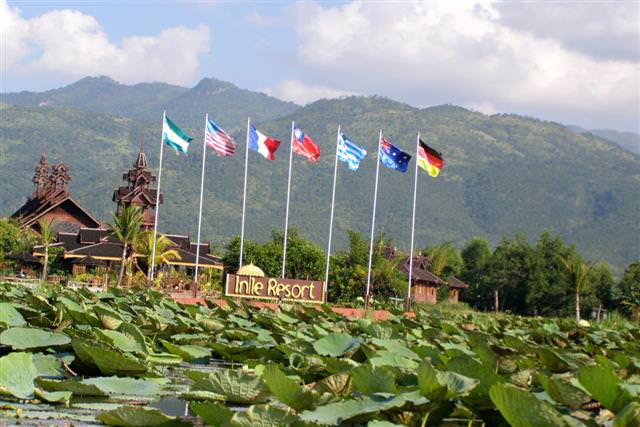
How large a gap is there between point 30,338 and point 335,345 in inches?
59.4

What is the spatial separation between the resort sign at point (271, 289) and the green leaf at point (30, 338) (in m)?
23.2

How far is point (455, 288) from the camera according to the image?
77438mm

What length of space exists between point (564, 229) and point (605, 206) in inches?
553

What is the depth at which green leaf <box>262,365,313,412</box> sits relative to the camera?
2.68 m

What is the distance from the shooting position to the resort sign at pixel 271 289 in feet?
91.7

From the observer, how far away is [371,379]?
2898 mm

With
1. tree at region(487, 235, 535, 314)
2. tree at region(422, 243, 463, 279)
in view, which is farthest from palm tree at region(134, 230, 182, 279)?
tree at region(422, 243, 463, 279)

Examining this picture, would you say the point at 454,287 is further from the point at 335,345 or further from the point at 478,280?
Result: the point at 335,345

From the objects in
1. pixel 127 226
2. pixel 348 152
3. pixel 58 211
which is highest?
pixel 348 152

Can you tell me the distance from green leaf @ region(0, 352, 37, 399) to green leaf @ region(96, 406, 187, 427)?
0.71m

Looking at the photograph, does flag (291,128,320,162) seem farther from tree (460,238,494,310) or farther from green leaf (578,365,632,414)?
tree (460,238,494,310)

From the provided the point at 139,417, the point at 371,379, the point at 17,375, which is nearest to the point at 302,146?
the point at 17,375

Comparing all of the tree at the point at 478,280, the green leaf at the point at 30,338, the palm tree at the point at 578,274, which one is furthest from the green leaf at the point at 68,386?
the tree at the point at 478,280

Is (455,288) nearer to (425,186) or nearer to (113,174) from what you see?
(425,186)
